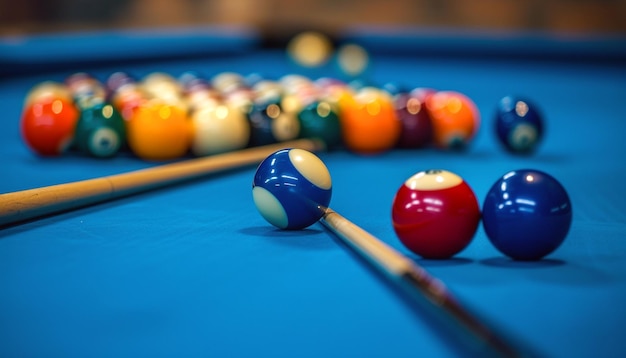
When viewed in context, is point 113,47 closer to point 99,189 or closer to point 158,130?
point 158,130

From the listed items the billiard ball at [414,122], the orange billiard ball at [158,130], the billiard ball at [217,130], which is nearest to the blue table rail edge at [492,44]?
the billiard ball at [414,122]

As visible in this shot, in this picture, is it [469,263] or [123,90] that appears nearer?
[469,263]

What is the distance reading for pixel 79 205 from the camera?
110 inches

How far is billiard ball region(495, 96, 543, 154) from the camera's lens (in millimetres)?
4301

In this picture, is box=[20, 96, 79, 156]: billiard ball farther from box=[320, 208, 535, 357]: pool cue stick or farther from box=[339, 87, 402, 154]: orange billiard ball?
box=[320, 208, 535, 357]: pool cue stick

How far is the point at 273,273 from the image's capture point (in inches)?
81.4

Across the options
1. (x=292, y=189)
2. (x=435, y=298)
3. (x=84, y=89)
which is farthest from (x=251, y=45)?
(x=435, y=298)

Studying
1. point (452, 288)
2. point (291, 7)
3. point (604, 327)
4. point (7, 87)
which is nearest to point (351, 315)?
point (452, 288)

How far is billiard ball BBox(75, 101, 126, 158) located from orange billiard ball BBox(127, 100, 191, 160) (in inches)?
3.0

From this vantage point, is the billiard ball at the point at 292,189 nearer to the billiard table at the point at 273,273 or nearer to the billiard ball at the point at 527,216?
the billiard table at the point at 273,273

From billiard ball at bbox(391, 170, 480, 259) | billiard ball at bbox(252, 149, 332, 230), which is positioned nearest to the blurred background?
billiard ball at bbox(252, 149, 332, 230)

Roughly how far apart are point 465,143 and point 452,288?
2.73 metres

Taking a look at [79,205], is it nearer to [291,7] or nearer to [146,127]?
[146,127]

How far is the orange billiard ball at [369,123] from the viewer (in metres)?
4.30
